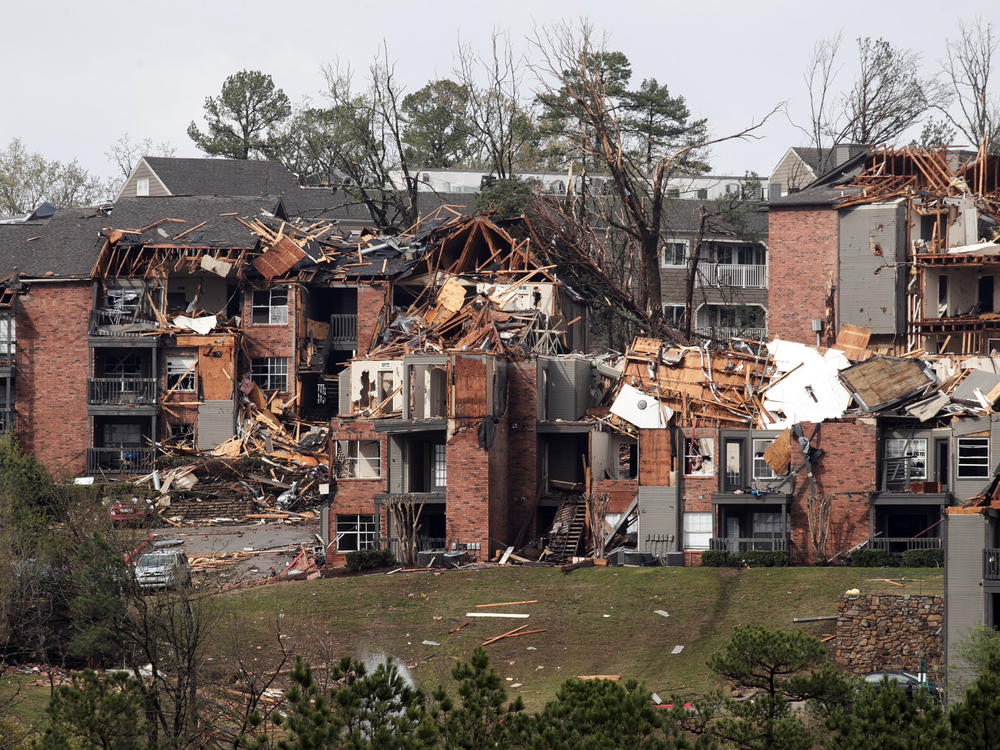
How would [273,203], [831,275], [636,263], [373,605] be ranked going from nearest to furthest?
[373,605]
[831,275]
[273,203]
[636,263]

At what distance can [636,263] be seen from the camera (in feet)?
253

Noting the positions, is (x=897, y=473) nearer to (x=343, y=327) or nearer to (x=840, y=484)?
(x=840, y=484)

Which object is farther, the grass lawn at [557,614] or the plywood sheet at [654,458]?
the plywood sheet at [654,458]

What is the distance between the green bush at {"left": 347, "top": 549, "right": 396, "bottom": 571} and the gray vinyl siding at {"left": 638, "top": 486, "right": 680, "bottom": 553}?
7756 millimetres

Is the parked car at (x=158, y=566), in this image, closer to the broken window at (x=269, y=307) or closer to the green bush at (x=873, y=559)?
the broken window at (x=269, y=307)

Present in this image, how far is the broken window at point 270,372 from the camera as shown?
62125 millimetres

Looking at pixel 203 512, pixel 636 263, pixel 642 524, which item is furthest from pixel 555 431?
pixel 636 263

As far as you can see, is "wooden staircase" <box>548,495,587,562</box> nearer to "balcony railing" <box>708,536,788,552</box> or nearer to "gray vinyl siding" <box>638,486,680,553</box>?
"gray vinyl siding" <box>638,486,680,553</box>

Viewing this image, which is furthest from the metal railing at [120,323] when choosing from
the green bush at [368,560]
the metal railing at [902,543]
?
the metal railing at [902,543]

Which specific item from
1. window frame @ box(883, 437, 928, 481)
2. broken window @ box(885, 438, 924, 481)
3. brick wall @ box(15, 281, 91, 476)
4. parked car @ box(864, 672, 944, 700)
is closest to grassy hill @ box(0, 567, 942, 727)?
parked car @ box(864, 672, 944, 700)

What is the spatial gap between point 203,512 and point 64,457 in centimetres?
812

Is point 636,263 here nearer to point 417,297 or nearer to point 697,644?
point 417,297

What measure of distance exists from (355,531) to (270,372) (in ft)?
44.1

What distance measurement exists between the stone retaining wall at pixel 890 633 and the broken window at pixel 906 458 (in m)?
10.7
